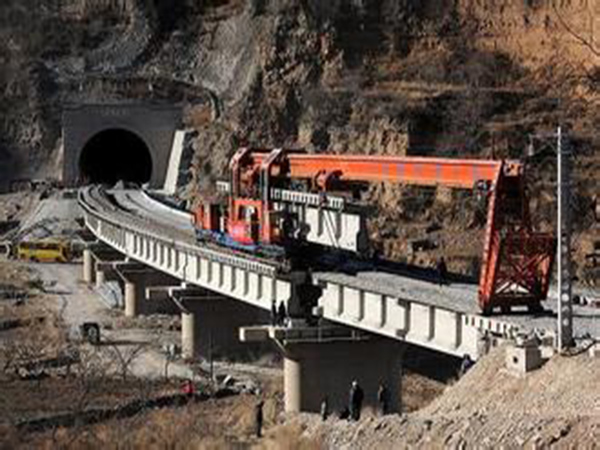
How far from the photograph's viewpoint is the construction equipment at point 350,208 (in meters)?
32.3

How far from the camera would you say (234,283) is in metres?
47.0

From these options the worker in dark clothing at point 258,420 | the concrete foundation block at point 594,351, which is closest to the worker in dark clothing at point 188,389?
the worker in dark clothing at point 258,420

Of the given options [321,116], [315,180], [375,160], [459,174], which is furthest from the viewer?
[321,116]

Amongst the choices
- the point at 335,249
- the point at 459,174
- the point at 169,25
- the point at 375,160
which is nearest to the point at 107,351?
the point at 335,249

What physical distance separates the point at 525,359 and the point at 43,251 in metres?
55.1

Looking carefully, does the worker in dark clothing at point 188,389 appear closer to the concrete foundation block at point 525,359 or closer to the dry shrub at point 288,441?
the dry shrub at point 288,441

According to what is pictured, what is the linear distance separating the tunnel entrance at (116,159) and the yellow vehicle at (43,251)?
22446 millimetres

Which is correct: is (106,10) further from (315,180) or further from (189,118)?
(315,180)

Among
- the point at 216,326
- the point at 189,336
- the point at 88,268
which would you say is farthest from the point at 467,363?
the point at 88,268

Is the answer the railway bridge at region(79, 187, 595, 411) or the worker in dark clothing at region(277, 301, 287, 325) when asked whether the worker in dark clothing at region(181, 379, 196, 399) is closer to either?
the railway bridge at region(79, 187, 595, 411)

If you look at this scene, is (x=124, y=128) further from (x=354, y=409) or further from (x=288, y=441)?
(x=288, y=441)

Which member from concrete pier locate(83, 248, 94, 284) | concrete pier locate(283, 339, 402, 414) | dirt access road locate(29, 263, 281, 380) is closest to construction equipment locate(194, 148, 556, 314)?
concrete pier locate(283, 339, 402, 414)

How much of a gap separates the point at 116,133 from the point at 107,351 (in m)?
55.5

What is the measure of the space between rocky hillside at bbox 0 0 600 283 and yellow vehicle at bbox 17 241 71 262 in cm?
906
